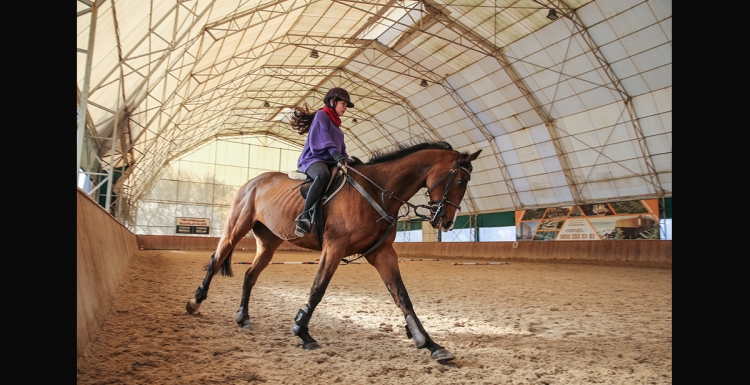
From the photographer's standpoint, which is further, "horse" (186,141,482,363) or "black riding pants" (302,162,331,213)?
"black riding pants" (302,162,331,213)

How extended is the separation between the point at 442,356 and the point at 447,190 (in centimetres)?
149

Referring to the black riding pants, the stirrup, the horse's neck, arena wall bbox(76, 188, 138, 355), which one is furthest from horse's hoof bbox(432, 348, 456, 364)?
arena wall bbox(76, 188, 138, 355)

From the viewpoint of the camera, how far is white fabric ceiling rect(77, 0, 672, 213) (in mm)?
16953

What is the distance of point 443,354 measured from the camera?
3.40 meters

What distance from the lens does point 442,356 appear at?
3.38 metres

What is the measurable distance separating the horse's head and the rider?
897mm

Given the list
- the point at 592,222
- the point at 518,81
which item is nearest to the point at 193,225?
the point at 518,81

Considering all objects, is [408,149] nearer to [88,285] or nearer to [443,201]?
[443,201]

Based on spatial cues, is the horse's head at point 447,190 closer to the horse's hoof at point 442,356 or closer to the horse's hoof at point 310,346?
the horse's hoof at point 442,356

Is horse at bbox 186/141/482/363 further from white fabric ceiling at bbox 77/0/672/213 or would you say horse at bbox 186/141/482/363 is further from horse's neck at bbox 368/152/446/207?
white fabric ceiling at bbox 77/0/672/213

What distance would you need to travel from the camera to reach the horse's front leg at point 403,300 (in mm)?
A: 3477

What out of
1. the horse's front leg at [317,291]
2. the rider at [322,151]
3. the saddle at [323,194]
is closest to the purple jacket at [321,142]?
the rider at [322,151]

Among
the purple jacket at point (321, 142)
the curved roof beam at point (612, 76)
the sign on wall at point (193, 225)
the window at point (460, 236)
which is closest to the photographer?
the purple jacket at point (321, 142)
